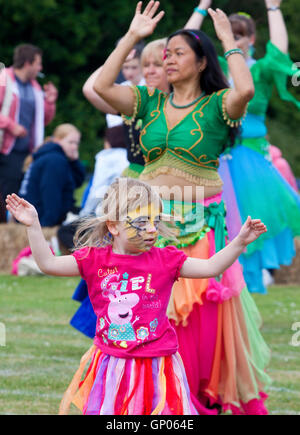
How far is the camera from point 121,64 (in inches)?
187

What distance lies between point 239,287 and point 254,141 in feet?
7.84

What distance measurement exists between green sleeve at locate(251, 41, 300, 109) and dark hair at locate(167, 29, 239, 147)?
160cm

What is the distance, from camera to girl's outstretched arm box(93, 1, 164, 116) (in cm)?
473

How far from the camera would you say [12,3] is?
26391 mm

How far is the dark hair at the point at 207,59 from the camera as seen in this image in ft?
16.2

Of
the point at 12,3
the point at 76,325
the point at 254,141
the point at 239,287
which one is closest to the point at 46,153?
the point at 254,141

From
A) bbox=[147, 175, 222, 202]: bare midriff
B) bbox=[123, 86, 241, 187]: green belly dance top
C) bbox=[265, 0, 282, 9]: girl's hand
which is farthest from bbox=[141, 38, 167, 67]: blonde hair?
bbox=[147, 175, 222, 202]: bare midriff

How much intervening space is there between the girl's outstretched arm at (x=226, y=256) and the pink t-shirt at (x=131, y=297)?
0.15 feet

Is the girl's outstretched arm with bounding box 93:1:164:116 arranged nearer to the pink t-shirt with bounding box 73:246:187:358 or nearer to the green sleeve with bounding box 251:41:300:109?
the pink t-shirt with bounding box 73:246:187:358

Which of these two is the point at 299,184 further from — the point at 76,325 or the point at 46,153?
the point at 76,325

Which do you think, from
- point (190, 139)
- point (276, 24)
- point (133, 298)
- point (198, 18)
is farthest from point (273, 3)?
point (133, 298)

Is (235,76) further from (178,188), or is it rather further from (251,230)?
(251,230)

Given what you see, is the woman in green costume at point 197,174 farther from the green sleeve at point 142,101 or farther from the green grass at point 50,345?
the green grass at point 50,345
